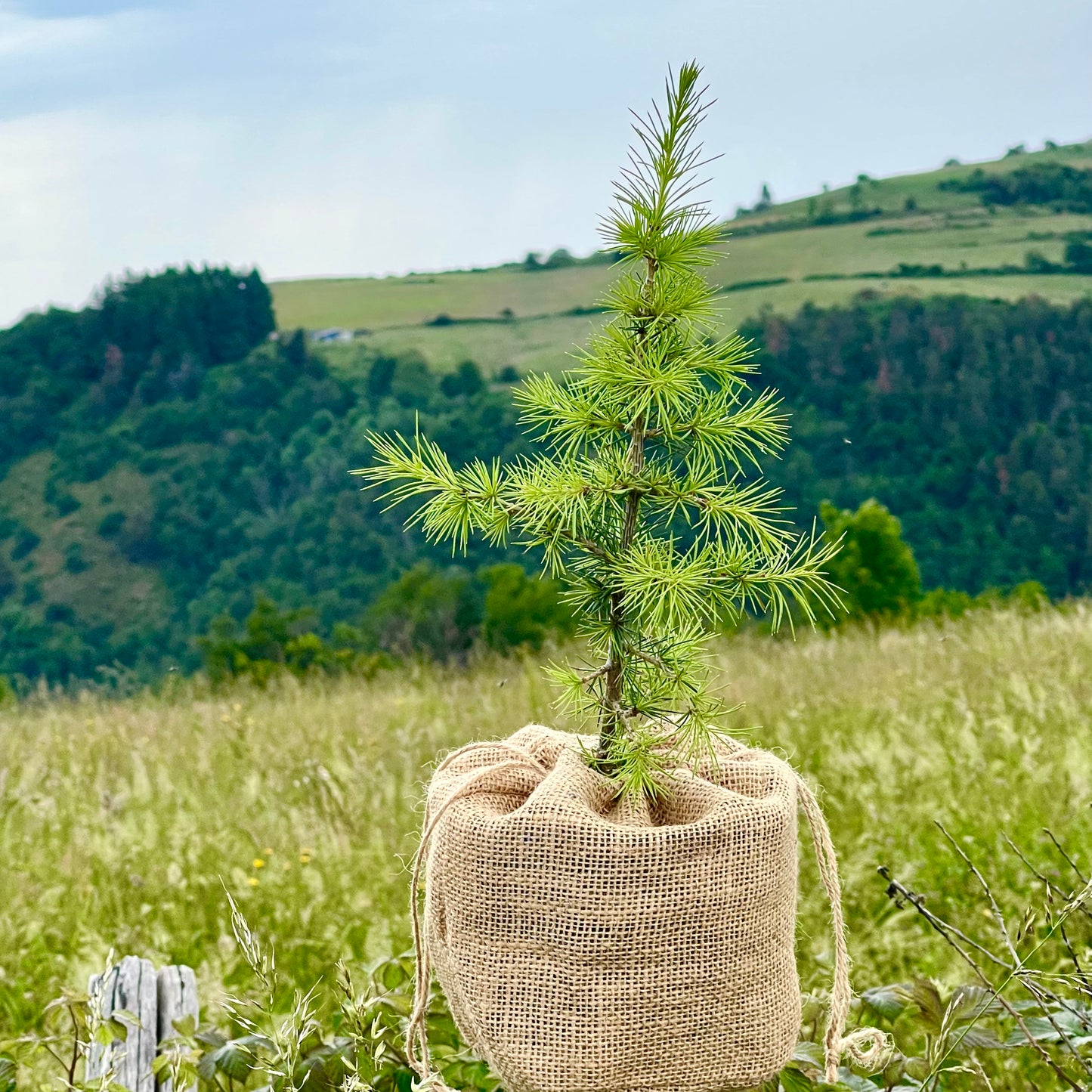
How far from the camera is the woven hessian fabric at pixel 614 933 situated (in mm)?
1622

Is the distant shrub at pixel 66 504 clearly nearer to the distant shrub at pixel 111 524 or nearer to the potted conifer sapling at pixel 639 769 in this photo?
the distant shrub at pixel 111 524

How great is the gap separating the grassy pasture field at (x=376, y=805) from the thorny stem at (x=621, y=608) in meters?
0.29

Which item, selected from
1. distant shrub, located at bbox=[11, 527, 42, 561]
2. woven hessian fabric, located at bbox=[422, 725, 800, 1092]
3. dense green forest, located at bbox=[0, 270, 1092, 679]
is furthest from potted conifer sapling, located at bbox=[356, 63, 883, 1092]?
distant shrub, located at bbox=[11, 527, 42, 561]

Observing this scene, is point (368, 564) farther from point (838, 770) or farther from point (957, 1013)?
point (957, 1013)

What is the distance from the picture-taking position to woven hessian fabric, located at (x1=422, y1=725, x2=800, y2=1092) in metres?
1.62

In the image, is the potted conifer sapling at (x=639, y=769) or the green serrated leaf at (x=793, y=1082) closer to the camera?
the potted conifer sapling at (x=639, y=769)

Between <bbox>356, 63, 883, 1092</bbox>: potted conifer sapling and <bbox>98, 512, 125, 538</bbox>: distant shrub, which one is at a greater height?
<bbox>356, 63, 883, 1092</bbox>: potted conifer sapling

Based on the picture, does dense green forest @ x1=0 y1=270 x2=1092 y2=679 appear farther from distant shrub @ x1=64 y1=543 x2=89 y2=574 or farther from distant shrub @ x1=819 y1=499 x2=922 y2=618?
distant shrub @ x1=819 y1=499 x2=922 y2=618

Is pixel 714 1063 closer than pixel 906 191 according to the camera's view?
Yes

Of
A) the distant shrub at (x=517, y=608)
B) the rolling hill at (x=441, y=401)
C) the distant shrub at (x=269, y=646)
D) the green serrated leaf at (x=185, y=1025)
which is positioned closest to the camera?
the green serrated leaf at (x=185, y=1025)

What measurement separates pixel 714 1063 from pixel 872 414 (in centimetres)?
3063

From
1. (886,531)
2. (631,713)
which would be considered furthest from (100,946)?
(886,531)

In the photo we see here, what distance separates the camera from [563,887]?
1620 millimetres

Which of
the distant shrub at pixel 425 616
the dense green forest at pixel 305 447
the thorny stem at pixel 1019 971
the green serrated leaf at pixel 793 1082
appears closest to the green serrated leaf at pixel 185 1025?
the green serrated leaf at pixel 793 1082
